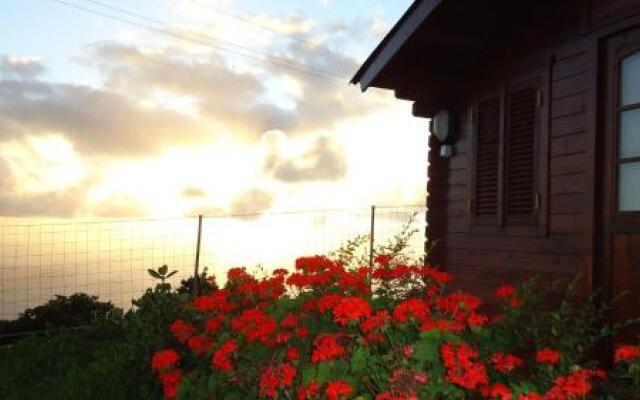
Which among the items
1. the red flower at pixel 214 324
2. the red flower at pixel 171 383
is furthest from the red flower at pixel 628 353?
the red flower at pixel 171 383

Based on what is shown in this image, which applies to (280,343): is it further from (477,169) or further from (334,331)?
(477,169)

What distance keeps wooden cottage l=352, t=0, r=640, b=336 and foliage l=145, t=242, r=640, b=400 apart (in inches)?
25.6

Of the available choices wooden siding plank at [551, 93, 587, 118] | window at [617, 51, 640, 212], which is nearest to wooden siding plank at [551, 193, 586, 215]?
window at [617, 51, 640, 212]

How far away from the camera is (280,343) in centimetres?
462

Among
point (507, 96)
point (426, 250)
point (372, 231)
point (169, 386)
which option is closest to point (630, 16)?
point (507, 96)

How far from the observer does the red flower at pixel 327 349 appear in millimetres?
3777

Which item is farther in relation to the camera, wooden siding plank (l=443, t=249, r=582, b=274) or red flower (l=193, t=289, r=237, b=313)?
wooden siding plank (l=443, t=249, r=582, b=274)

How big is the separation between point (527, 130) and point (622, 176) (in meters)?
1.25

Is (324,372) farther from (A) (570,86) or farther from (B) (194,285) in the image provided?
(B) (194,285)

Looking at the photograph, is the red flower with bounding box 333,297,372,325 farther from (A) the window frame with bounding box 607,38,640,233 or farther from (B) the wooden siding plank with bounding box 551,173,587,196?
(B) the wooden siding plank with bounding box 551,173,587,196

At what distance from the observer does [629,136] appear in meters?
5.46

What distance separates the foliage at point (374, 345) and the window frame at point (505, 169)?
983mm

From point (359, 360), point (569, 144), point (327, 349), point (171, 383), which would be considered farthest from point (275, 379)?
point (569, 144)

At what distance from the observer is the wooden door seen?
5.36 meters
